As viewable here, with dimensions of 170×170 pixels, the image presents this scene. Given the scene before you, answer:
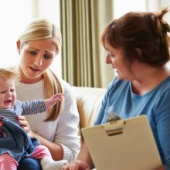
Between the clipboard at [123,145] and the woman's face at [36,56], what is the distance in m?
0.88

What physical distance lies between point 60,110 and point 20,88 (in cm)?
27

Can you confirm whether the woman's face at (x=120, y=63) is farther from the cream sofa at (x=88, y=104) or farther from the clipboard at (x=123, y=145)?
the cream sofa at (x=88, y=104)

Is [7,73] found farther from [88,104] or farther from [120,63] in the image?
[88,104]

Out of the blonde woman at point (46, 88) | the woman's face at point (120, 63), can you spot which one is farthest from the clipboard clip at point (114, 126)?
the blonde woman at point (46, 88)

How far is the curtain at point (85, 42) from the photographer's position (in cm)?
298

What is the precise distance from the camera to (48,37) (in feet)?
6.81

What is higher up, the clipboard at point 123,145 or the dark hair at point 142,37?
the dark hair at point 142,37

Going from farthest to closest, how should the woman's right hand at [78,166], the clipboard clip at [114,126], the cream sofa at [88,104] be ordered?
the cream sofa at [88,104], the woman's right hand at [78,166], the clipboard clip at [114,126]

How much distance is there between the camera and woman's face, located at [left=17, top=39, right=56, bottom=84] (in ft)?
6.78

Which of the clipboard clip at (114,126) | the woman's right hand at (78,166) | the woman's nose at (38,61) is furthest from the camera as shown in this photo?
the woman's nose at (38,61)

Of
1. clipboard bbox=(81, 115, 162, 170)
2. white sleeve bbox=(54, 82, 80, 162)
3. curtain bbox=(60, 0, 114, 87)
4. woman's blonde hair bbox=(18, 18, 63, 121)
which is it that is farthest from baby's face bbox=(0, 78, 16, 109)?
curtain bbox=(60, 0, 114, 87)

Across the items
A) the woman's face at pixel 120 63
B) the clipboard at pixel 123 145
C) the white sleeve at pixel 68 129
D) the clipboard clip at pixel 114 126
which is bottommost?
the white sleeve at pixel 68 129

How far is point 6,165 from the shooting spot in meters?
1.68

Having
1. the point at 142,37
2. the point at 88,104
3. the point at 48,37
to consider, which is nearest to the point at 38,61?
the point at 48,37
